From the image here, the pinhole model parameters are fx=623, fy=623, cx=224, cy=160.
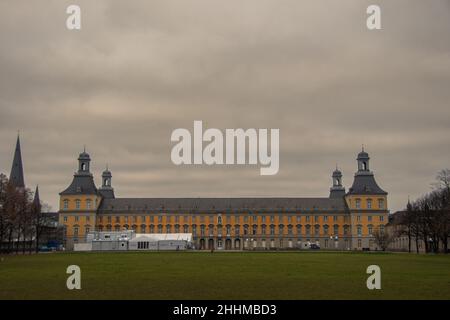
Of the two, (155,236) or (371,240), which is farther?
(371,240)

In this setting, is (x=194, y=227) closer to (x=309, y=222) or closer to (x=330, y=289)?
(x=309, y=222)

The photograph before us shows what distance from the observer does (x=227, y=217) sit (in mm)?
135625

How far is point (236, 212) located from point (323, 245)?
784 inches

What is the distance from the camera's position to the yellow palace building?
13050cm

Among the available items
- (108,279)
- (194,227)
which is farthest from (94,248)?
(108,279)

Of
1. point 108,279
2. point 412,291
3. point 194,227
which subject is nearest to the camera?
point 412,291

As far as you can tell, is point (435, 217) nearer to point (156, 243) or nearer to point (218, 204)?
point (156, 243)

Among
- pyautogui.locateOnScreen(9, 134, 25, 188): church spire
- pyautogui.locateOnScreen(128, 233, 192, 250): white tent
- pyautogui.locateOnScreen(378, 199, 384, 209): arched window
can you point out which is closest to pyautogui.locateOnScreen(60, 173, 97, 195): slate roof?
pyautogui.locateOnScreen(9, 134, 25, 188): church spire

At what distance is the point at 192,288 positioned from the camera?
78.2ft

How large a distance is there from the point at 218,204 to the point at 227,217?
3683 mm

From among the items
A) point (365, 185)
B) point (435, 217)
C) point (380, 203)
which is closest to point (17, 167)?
point (365, 185)

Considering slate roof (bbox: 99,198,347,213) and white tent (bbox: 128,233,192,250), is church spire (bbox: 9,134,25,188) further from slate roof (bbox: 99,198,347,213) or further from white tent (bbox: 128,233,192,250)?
white tent (bbox: 128,233,192,250)

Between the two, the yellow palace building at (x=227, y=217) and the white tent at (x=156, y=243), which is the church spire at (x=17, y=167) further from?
the white tent at (x=156, y=243)
